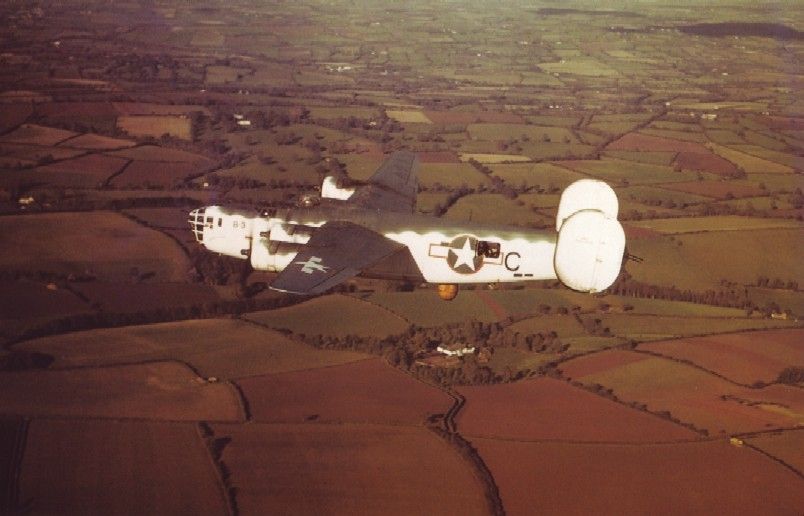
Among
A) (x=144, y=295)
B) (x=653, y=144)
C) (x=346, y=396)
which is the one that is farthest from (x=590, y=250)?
(x=653, y=144)

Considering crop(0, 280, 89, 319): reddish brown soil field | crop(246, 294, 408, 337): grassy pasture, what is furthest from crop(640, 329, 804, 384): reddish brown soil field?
crop(0, 280, 89, 319): reddish brown soil field

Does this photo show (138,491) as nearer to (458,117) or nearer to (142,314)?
(142,314)

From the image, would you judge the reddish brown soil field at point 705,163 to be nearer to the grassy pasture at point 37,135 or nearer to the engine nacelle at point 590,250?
the grassy pasture at point 37,135

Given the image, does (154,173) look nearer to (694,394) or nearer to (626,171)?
(626,171)

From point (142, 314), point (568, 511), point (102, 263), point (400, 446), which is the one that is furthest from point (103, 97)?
point (568, 511)

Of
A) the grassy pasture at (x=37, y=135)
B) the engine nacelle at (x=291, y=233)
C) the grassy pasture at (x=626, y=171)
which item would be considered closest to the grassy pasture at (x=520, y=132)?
the grassy pasture at (x=626, y=171)

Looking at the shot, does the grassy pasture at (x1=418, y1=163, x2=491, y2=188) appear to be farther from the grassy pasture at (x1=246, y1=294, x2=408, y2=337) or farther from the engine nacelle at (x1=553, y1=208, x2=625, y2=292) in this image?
the engine nacelle at (x1=553, y1=208, x2=625, y2=292)
